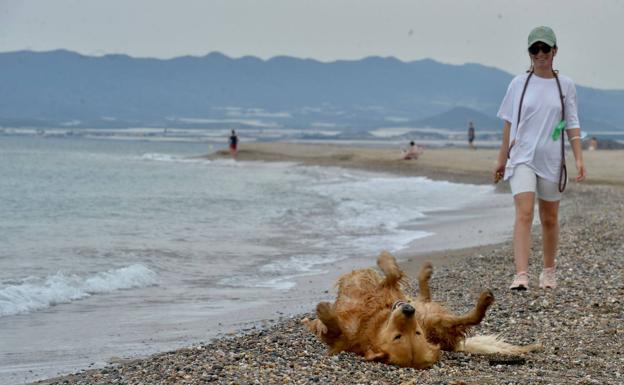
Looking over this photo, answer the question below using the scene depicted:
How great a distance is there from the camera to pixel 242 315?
27.1 ft

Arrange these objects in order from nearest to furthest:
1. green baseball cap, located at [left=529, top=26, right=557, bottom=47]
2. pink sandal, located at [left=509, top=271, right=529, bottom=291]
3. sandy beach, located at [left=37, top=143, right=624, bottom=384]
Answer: sandy beach, located at [left=37, top=143, right=624, bottom=384]
green baseball cap, located at [left=529, top=26, right=557, bottom=47]
pink sandal, located at [left=509, top=271, right=529, bottom=291]

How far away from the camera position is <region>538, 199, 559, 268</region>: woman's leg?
7629 mm

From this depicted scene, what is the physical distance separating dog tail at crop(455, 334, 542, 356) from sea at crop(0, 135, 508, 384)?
2300 mm

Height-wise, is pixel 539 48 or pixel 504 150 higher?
pixel 539 48

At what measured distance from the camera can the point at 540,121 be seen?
7.41 meters

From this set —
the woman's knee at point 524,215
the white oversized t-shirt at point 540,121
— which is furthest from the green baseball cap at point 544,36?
the woman's knee at point 524,215

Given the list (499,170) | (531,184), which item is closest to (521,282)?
(531,184)

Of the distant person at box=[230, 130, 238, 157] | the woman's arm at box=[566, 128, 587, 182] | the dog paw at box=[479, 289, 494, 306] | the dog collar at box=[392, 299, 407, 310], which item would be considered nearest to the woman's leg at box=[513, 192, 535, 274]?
the woman's arm at box=[566, 128, 587, 182]

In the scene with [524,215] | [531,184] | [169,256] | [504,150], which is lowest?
[169,256]

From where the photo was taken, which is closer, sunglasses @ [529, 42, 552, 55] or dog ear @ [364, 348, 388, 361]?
dog ear @ [364, 348, 388, 361]

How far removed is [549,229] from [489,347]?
2.43m

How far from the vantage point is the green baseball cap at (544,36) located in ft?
23.5

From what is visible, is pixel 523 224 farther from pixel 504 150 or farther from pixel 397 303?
pixel 397 303

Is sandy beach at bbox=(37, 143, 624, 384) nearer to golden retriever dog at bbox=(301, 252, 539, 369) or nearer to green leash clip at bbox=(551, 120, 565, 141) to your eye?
golden retriever dog at bbox=(301, 252, 539, 369)
